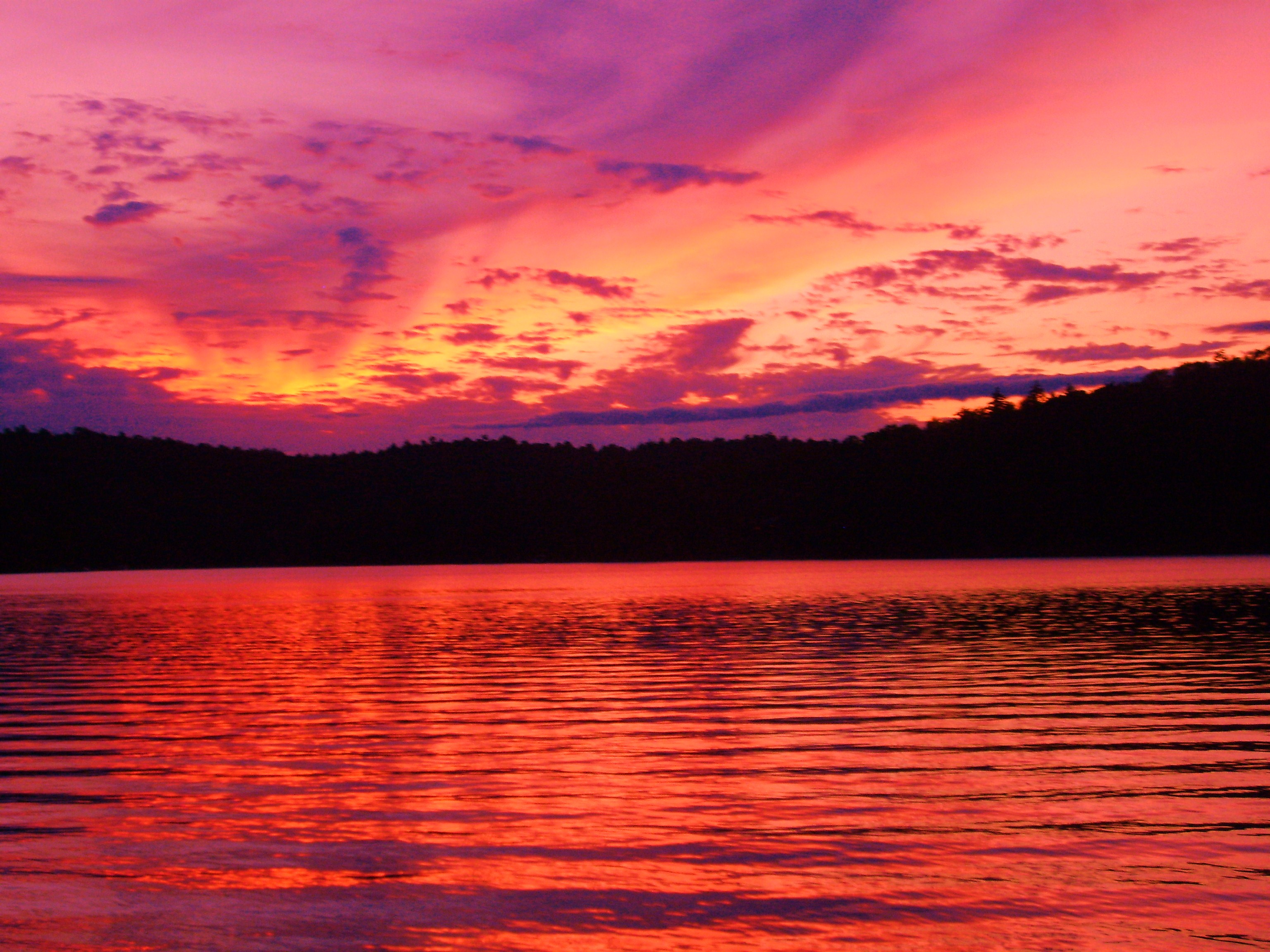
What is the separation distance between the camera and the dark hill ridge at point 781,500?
148 m

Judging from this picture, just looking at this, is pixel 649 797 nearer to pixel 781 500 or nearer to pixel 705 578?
pixel 705 578

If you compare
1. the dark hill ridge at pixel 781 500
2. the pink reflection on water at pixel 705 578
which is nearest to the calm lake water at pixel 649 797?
the pink reflection on water at pixel 705 578

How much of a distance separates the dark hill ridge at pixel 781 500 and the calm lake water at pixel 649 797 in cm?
12472

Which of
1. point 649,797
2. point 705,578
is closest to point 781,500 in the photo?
point 705,578

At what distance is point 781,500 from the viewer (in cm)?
18812

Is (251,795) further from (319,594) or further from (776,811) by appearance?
(319,594)

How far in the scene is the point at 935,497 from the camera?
6644 inches

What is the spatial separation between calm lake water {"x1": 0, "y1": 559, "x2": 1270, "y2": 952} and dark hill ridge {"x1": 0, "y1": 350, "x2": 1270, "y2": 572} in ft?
409

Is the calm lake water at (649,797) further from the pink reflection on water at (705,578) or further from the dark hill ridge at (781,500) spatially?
the dark hill ridge at (781,500)

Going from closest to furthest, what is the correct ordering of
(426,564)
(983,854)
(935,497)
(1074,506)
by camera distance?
(983,854) → (1074,506) → (935,497) → (426,564)

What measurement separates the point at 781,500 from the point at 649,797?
176 metres

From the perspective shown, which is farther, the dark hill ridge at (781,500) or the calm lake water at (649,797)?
the dark hill ridge at (781,500)

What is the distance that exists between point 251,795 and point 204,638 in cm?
2990

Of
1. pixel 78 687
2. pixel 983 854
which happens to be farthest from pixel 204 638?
pixel 983 854
